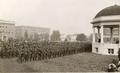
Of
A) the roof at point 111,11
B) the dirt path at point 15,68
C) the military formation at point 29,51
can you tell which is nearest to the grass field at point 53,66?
the dirt path at point 15,68

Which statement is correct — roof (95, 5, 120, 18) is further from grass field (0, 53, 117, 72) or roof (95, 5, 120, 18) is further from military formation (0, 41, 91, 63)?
grass field (0, 53, 117, 72)

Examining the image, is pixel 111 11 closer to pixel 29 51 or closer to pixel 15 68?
pixel 29 51

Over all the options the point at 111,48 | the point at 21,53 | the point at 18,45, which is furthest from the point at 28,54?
the point at 111,48

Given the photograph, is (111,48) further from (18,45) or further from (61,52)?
(18,45)

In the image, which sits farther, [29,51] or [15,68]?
[29,51]

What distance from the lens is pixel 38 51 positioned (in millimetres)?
27969

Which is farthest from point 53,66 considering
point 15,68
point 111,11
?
point 111,11

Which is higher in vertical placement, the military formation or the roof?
the roof

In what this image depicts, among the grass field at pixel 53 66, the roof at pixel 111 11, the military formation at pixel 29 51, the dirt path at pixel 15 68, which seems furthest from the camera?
the roof at pixel 111 11

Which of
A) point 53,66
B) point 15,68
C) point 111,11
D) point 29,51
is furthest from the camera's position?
point 111,11

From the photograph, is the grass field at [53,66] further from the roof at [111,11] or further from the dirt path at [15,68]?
the roof at [111,11]

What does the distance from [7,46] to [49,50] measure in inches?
292

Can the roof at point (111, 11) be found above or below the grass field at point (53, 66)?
above

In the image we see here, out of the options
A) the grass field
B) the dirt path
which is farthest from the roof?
the dirt path
